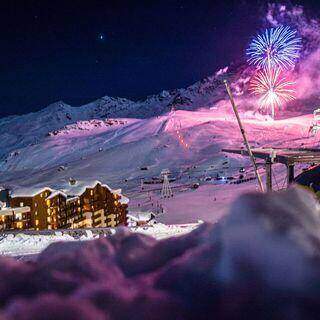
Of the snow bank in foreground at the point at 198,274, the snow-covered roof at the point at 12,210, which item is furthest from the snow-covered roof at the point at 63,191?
the snow bank in foreground at the point at 198,274

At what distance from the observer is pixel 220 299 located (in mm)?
2250

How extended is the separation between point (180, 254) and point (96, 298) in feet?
2.72

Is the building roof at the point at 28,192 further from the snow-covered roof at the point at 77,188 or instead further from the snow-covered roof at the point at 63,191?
the snow-covered roof at the point at 77,188

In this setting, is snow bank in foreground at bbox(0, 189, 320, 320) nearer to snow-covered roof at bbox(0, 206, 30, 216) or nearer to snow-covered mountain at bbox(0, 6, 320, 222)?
snow-covered roof at bbox(0, 206, 30, 216)

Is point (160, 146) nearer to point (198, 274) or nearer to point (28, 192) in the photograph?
point (28, 192)

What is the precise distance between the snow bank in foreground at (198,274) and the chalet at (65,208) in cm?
2943

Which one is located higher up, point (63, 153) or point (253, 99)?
point (253, 99)

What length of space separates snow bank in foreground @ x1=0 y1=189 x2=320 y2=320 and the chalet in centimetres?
2943

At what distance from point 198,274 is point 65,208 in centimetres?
3217

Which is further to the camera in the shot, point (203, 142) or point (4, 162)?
point (4, 162)

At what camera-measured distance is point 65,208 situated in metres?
33.5

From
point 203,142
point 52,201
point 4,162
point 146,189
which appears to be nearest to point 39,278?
point 52,201

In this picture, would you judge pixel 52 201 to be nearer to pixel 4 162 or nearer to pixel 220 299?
pixel 220 299

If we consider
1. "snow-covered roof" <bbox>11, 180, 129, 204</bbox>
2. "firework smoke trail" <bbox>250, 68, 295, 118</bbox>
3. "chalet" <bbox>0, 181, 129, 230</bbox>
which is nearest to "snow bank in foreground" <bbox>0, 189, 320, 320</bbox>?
"firework smoke trail" <bbox>250, 68, 295, 118</bbox>
